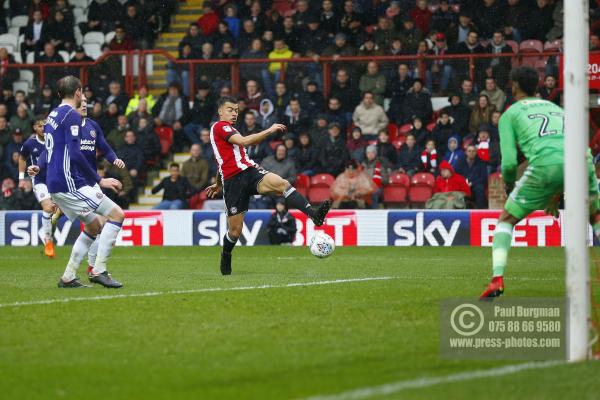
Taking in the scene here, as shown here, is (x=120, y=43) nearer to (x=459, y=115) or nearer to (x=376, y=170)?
(x=376, y=170)

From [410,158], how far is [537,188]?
13.7 meters

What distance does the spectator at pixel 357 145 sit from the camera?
78.1ft

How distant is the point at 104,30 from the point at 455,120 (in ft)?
34.2

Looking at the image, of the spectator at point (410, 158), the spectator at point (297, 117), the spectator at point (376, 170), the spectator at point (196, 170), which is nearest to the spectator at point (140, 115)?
the spectator at point (196, 170)

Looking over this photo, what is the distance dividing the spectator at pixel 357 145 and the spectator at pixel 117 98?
17.5 feet

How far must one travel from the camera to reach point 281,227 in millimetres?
22672

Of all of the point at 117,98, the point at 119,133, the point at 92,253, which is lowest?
the point at 92,253

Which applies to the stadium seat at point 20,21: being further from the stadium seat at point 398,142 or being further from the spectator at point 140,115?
the stadium seat at point 398,142

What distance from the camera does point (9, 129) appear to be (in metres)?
26.1

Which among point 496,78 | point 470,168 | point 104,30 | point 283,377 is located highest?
point 104,30

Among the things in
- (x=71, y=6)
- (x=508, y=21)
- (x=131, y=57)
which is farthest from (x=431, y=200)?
(x=71, y=6)

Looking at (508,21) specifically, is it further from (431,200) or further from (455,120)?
(431,200)

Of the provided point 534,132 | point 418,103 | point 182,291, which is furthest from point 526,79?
point 418,103

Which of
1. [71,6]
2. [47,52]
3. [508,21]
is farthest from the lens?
[71,6]
